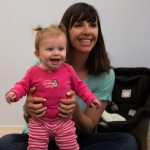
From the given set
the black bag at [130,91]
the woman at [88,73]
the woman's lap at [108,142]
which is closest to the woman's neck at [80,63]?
the woman at [88,73]

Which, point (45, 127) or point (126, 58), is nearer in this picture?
point (45, 127)

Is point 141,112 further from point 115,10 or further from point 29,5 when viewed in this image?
point 29,5

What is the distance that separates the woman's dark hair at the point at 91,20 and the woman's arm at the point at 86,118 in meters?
0.18

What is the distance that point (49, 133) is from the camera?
4.20 ft

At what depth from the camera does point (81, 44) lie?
→ 1.55m

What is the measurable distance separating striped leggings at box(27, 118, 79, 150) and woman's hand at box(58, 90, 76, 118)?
0.03m

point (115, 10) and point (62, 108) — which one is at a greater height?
point (115, 10)

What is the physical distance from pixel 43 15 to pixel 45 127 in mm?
1508

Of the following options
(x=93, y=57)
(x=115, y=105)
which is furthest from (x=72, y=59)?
(x=115, y=105)

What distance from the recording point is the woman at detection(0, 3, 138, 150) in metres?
1.43

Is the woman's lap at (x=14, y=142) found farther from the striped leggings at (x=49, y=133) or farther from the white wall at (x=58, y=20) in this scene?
the white wall at (x=58, y=20)

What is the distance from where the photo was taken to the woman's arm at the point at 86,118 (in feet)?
4.81

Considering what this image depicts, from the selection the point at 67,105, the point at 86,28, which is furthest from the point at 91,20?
the point at 67,105

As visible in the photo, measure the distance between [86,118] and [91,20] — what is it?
1.52 ft
